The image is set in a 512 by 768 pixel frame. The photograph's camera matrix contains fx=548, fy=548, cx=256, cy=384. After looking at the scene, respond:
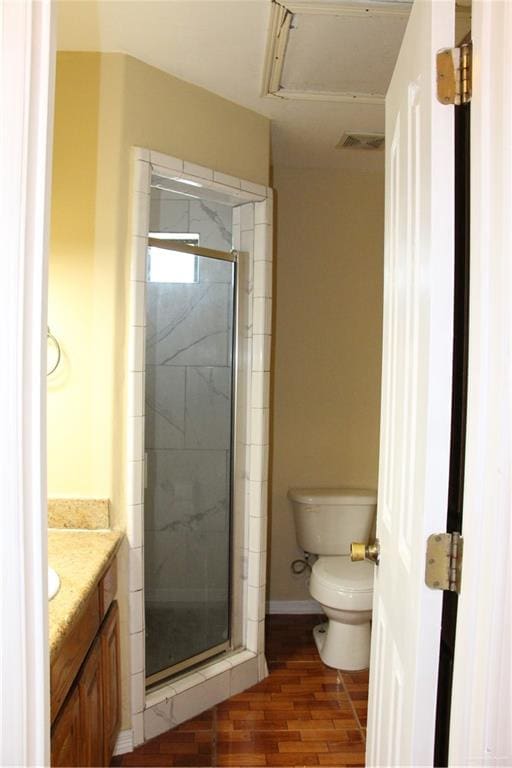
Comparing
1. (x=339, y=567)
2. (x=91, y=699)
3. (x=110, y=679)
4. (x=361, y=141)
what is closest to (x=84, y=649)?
(x=91, y=699)

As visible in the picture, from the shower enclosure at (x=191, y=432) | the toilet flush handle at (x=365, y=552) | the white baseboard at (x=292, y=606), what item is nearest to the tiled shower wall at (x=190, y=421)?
the shower enclosure at (x=191, y=432)

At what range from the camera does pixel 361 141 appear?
8.61ft

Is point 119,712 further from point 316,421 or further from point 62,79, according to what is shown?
point 62,79

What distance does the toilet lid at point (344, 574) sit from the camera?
2559 millimetres

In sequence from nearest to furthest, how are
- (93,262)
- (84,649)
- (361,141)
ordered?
(84,649) < (93,262) < (361,141)

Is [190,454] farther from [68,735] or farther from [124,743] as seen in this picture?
[68,735]

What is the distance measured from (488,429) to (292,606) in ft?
8.89

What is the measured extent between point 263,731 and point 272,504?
1197mm

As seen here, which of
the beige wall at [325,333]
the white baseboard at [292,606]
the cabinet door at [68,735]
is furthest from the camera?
the white baseboard at [292,606]

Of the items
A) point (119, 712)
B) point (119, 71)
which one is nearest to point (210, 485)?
point (119, 712)

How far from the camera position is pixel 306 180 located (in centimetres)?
307

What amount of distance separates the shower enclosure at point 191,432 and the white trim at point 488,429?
1728 mm

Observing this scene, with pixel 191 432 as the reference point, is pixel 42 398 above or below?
above

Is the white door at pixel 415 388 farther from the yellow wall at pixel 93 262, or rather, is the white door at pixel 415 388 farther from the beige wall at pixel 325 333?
the beige wall at pixel 325 333
